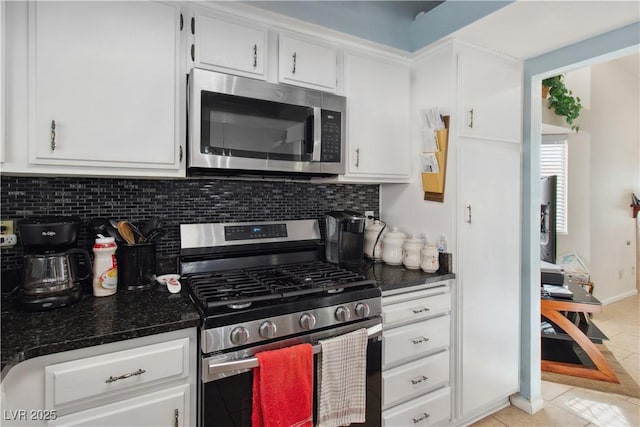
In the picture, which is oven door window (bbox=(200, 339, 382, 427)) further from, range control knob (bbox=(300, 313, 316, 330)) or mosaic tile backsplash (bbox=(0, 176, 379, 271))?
mosaic tile backsplash (bbox=(0, 176, 379, 271))

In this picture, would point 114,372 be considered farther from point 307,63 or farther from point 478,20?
point 478,20

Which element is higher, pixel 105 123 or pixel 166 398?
pixel 105 123

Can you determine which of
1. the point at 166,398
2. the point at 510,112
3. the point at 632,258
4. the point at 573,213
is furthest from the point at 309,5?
the point at 632,258

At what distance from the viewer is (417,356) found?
1743 millimetres

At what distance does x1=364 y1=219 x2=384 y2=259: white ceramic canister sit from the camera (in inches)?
85.7

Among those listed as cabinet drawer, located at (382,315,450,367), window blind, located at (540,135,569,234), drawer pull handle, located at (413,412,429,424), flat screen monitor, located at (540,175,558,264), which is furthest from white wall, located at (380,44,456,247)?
window blind, located at (540,135,569,234)

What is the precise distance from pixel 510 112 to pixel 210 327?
2080 mm

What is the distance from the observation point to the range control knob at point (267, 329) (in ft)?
4.10

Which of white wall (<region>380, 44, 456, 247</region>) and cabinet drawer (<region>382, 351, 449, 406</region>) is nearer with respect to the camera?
cabinet drawer (<region>382, 351, 449, 406</region>)

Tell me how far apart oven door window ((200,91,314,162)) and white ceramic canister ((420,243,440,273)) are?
86 centimetres

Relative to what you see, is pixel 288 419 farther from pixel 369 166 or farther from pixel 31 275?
pixel 369 166

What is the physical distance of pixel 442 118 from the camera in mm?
1896

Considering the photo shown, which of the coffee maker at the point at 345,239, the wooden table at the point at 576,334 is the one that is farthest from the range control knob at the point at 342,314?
the wooden table at the point at 576,334

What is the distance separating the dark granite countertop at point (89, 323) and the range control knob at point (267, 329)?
0.77 feet
